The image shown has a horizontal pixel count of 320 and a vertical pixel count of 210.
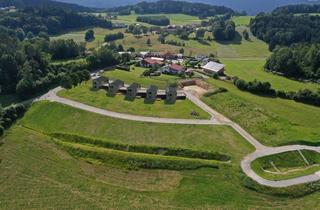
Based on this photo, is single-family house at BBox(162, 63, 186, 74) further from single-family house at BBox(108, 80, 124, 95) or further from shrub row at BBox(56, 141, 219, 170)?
shrub row at BBox(56, 141, 219, 170)

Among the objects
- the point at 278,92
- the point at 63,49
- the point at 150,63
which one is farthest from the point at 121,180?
the point at 63,49

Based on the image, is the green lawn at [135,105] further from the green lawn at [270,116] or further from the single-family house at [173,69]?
the single-family house at [173,69]

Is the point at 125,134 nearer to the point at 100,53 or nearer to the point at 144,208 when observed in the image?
the point at 144,208

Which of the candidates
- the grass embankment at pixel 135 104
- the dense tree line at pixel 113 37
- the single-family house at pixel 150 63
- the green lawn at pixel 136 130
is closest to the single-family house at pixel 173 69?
the single-family house at pixel 150 63

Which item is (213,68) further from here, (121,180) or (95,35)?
(95,35)

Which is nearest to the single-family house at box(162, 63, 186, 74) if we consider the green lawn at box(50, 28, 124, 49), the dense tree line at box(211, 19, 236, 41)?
the green lawn at box(50, 28, 124, 49)

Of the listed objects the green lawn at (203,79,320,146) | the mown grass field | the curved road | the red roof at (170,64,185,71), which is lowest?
the mown grass field
